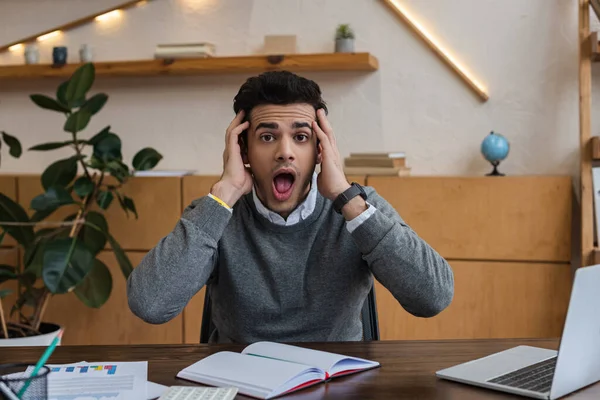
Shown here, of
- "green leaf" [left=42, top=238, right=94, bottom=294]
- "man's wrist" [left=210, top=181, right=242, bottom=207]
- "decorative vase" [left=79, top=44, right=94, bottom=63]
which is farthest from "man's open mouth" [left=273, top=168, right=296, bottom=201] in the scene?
"decorative vase" [left=79, top=44, right=94, bottom=63]

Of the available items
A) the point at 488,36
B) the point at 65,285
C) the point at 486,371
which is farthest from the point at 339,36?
the point at 486,371

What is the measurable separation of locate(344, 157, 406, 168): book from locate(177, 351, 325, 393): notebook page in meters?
2.04

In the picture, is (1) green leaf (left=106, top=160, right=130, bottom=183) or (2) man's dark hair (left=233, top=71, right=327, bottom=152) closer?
(2) man's dark hair (left=233, top=71, right=327, bottom=152)

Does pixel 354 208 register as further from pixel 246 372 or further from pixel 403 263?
pixel 246 372

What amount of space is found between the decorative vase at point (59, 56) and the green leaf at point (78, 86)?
678mm

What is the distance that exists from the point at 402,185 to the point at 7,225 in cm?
176

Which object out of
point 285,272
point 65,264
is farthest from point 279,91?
point 65,264

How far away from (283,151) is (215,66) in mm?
1883

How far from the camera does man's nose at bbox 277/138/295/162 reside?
6.22 feet

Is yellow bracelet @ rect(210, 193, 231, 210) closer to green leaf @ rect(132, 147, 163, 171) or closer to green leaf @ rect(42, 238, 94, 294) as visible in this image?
green leaf @ rect(42, 238, 94, 294)

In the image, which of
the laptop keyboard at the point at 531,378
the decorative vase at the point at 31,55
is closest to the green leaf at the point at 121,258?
the decorative vase at the point at 31,55

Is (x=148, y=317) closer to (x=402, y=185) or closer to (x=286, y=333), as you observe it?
(x=286, y=333)

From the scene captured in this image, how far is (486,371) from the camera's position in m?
1.37

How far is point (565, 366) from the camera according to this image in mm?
1210
